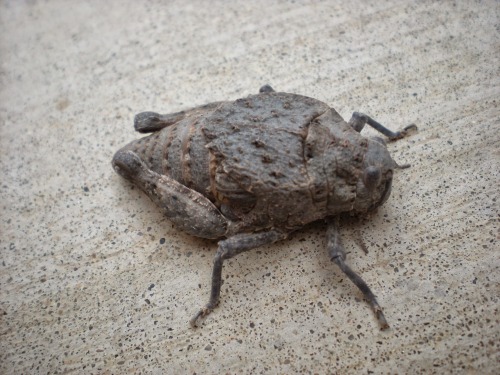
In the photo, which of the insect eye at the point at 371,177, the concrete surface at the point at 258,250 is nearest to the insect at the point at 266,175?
the insect eye at the point at 371,177

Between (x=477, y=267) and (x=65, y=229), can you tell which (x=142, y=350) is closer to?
(x=65, y=229)

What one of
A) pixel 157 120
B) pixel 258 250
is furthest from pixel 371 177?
pixel 157 120

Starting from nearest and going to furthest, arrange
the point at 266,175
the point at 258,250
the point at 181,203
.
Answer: the point at 266,175 < the point at 181,203 < the point at 258,250

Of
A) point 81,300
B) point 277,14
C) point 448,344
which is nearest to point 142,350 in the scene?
point 81,300

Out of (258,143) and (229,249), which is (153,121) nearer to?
(258,143)

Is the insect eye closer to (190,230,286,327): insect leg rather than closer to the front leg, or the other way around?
(190,230,286,327): insect leg

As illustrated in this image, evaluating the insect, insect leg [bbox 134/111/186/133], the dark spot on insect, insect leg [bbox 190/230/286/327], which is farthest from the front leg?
the dark spot on insect

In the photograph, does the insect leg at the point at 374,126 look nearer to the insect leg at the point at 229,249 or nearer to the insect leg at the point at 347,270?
the insect leg at the point at 347,270
